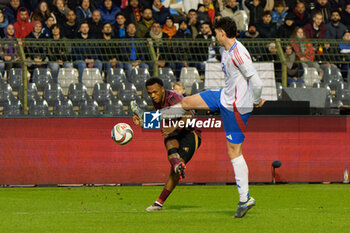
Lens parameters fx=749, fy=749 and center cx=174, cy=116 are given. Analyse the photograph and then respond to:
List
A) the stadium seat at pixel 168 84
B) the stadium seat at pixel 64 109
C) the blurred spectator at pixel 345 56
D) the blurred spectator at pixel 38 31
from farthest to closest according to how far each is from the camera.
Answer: the blurred spectator at pixel 38 31 < the blurred spectator at pixel 345 56 < the stadium seat at pixel 168 84 < the stadium seat at pixel 64 109

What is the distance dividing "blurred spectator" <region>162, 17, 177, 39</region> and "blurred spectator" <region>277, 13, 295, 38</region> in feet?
9.62

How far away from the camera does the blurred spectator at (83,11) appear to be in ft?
63.6

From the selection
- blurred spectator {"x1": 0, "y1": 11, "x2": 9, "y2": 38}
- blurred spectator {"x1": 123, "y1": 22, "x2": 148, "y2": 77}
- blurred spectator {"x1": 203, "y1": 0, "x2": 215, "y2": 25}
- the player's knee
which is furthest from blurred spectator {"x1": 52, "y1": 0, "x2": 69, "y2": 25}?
the player's knee

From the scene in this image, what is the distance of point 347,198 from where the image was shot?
12211 mm

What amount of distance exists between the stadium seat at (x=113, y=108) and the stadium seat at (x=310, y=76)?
4.73m

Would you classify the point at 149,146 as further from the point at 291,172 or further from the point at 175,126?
the point at 175,126

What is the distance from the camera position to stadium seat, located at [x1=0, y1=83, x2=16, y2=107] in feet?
52.5

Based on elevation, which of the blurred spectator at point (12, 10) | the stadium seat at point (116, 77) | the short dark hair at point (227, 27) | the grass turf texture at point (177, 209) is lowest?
the grass turf texture at point (177, 209)

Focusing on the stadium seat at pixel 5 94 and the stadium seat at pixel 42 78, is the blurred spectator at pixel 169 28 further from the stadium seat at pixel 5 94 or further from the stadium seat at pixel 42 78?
the stadium seat at pixel 5 94

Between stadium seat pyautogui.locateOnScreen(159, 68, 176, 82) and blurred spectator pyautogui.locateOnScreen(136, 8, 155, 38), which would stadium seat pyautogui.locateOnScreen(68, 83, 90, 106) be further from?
blurred spectator pyautogui.locateOnScreen(136, 8, 155, 38)

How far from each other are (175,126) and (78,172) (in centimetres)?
512

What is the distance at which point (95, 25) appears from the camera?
60.9 feet

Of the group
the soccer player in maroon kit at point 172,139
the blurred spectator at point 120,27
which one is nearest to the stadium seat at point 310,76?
the blurred spectator at point 120,27

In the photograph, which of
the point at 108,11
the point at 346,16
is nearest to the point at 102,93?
the point at 108,11
